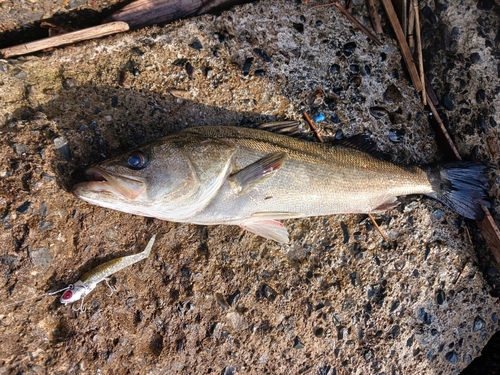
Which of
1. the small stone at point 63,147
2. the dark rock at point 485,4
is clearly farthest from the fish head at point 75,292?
the dark rock at point 485,4

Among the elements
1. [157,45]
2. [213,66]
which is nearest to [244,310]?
[213,66]

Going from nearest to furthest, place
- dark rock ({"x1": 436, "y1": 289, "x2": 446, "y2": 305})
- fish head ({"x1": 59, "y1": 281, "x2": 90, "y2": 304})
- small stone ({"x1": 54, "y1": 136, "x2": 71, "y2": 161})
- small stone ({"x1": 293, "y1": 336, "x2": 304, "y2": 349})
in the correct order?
fish head ({"x1": 59, "y1": 281, "x2": 90, "y2": 304}) < small stone ({"x1": 54, "y1": 136, "x2": 71, "y2": 161}) < small stone ({"x1": 293, "y1": 336, "x2": 304, "y2": 349}) < dark rock ({"x1": 436, "y1": 289, "x2": 446, "y2": 305})

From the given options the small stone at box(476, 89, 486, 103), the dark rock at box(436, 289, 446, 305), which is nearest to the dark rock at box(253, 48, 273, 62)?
the small stone at box(476, 89, 486, 103)

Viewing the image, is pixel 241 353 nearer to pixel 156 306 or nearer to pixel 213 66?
pixel 156 306

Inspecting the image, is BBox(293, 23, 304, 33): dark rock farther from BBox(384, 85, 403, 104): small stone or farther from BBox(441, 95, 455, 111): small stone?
BBox(441, 95, 455, 111): small stone

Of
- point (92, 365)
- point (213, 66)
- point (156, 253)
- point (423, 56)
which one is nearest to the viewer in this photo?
point (92, 365)
